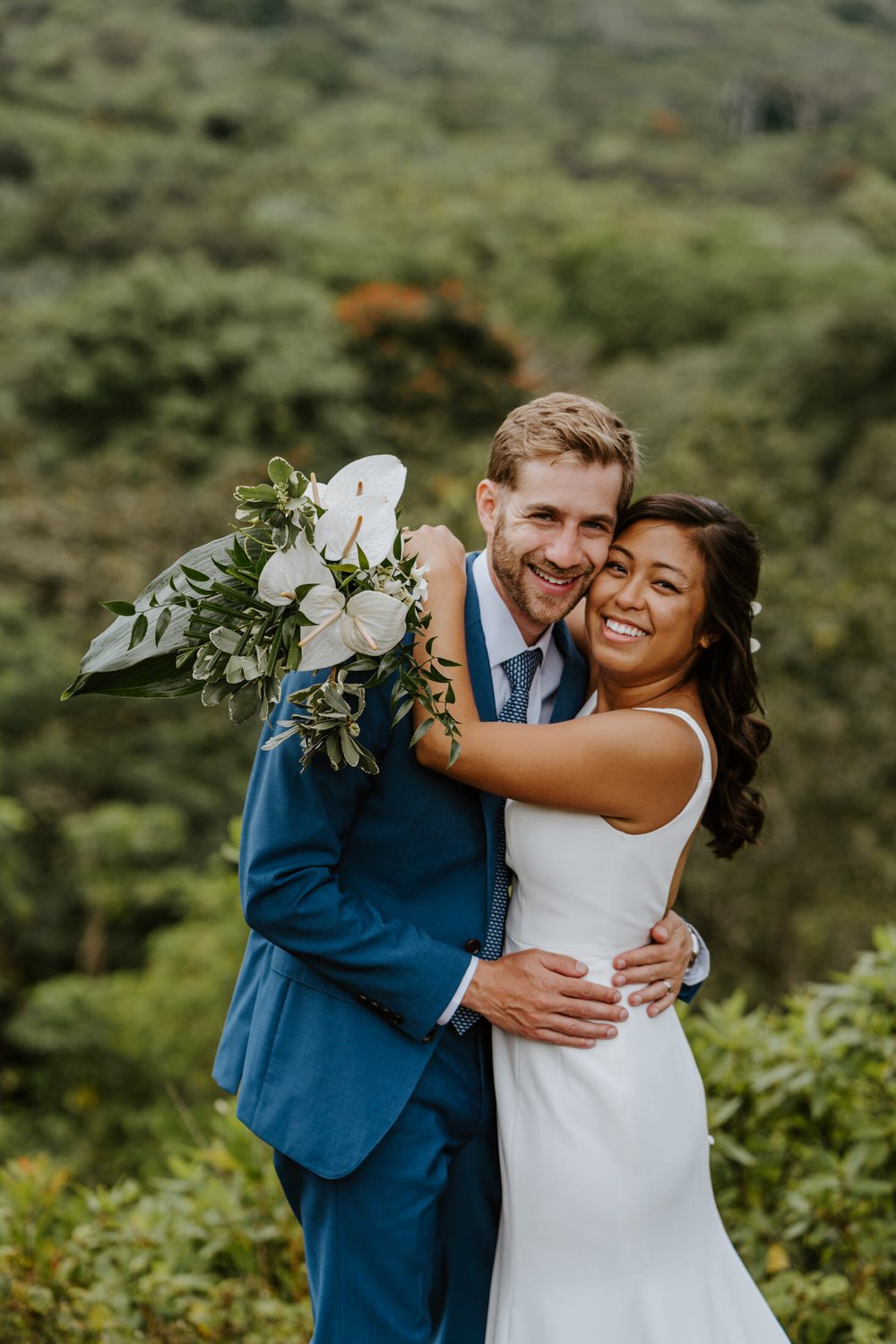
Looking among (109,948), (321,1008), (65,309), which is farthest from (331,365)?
(321,1008)

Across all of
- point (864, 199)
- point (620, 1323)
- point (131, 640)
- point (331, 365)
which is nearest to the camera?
point (131, 640)

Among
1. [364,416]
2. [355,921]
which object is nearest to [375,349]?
[364,416]

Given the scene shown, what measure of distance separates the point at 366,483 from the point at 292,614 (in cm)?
22

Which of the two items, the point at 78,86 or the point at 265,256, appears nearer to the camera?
the point at 265,256

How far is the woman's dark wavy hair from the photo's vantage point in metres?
2.09

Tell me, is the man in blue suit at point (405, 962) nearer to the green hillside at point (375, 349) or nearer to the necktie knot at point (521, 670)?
the necktie knot at point (521, 670)

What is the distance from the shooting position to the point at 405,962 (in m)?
1.95

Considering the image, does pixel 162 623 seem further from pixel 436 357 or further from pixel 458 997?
pixel 436 357

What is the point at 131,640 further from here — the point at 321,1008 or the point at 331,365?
the point at 331,365

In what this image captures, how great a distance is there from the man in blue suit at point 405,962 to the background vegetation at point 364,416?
2.98 feet

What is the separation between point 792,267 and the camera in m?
24.9

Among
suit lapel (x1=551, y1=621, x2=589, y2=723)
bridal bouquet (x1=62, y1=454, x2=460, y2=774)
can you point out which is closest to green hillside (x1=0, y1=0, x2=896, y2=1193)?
suit lapel (x1=551, y1=621, x2=589, y2=723)

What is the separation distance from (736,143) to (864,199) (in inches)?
326

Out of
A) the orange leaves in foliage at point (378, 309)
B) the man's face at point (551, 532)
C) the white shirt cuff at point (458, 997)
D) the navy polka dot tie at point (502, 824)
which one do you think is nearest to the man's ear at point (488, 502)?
the man's face at point (551, 532)
